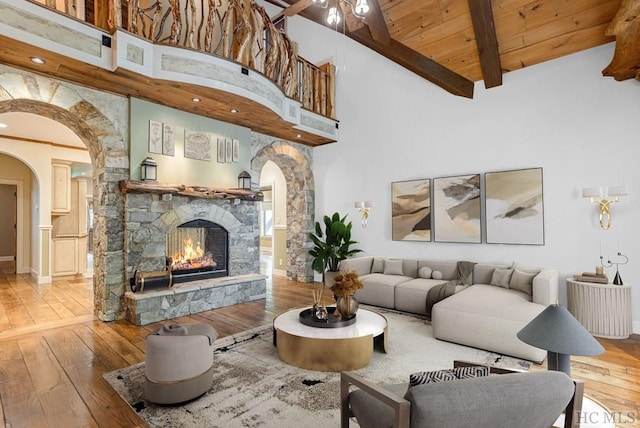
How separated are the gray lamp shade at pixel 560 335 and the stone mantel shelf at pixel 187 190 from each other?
14.9ft

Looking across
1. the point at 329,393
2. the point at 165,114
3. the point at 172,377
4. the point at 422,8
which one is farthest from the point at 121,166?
the point at 422,8

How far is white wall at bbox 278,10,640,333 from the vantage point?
13.5 feet

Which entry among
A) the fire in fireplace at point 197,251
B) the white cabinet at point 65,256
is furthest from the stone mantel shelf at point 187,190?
the white cabinet at point 65,256

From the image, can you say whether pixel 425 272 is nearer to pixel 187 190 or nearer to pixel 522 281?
pixel 522 281

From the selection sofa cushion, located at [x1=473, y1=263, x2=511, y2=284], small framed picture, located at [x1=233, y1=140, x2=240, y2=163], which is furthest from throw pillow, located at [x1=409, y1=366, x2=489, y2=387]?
small framed picture, located at [x1=233, y1=140, x2=240, y2=163]

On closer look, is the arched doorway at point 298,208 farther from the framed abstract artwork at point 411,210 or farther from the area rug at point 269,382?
the area rug at point 269,382

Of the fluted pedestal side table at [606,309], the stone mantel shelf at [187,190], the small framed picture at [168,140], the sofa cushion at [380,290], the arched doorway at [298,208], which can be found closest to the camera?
the fluted pedestal side table at [606,309]

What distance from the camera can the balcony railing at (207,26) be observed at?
3.84 m

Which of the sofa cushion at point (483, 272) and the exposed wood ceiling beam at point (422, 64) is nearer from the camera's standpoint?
the sofa cushion at point (483, 272)

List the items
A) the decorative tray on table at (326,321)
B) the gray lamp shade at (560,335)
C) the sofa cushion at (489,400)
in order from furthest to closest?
the decorative tray on table at (326,321) < the gray lamp shade at (560,335) < the sofa cushion at (489,400)

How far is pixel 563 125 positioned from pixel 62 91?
253 inches

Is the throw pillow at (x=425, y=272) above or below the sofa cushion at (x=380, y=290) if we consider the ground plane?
above

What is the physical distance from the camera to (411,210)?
19.5ft

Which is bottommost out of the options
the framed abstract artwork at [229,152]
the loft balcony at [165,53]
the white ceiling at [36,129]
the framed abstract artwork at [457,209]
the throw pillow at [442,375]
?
the throw pillow at [442,375]
